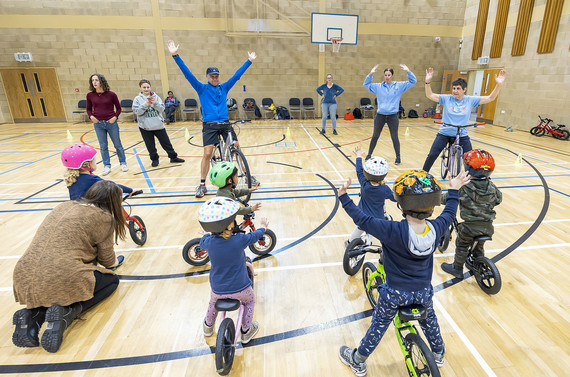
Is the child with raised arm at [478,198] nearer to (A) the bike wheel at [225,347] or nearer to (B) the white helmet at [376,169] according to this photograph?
(B) the white helmet at [376,169]

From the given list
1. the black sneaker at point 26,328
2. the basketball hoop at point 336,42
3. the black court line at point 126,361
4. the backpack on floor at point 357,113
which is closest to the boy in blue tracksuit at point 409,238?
the black court line at point 126,361

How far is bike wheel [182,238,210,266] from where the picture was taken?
3127 millimetres

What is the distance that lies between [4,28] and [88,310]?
16140mm

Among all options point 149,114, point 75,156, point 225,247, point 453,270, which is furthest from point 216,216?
point 149,114

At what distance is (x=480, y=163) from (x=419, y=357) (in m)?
1.66

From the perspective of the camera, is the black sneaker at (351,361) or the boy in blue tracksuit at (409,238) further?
the black sneaker at (351,361)

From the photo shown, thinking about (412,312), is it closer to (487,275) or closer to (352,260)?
(352,260)

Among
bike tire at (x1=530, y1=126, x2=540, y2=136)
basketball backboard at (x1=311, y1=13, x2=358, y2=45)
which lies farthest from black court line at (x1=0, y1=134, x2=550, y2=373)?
basketball backboard at (x1=311, y1=13, x2=358, y2=45)

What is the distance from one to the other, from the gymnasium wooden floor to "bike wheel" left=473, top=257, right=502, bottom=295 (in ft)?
0.26

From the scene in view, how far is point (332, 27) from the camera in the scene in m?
13.2

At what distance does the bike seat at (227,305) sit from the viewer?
6.34 feet

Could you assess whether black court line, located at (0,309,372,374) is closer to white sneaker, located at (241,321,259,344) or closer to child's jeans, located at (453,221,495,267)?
white sneaker, located at (241,321,259,344)

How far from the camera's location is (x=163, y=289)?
2.91m

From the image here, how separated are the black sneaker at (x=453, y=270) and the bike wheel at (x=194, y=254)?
240 cm
